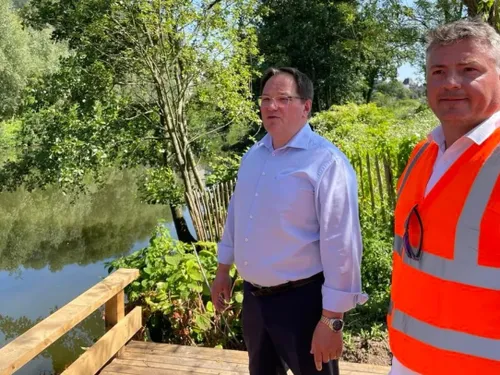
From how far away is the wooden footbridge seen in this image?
9.48 ft

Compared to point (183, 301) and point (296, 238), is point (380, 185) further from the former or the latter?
point (296, 238)

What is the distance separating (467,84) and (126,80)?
30.3ft

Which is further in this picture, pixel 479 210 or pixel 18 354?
pixel 18 354

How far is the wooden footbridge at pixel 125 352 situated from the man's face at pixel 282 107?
158cm

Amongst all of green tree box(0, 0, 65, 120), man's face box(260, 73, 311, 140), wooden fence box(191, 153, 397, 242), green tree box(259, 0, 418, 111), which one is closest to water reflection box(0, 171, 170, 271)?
green tree box(0, 0, 65, 120)

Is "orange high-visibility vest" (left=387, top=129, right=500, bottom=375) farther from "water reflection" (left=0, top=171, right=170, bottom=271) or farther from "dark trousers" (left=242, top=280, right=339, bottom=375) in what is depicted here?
"water reflection" (left=0, top=171, right=170, bottom=271)

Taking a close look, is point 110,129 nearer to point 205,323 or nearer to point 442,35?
point 205,323

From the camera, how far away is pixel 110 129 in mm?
9281

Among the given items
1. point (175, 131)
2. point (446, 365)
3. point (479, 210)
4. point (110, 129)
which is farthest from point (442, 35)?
point (175, 131)

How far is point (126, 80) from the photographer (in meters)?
9.77

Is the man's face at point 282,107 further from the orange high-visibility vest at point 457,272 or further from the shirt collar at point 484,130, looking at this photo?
the shirt collar at point 484,130

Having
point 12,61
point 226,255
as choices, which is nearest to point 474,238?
point 226,255

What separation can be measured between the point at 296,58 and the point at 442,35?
17.5 meters

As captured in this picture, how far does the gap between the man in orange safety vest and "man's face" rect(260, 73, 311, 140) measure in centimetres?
79
